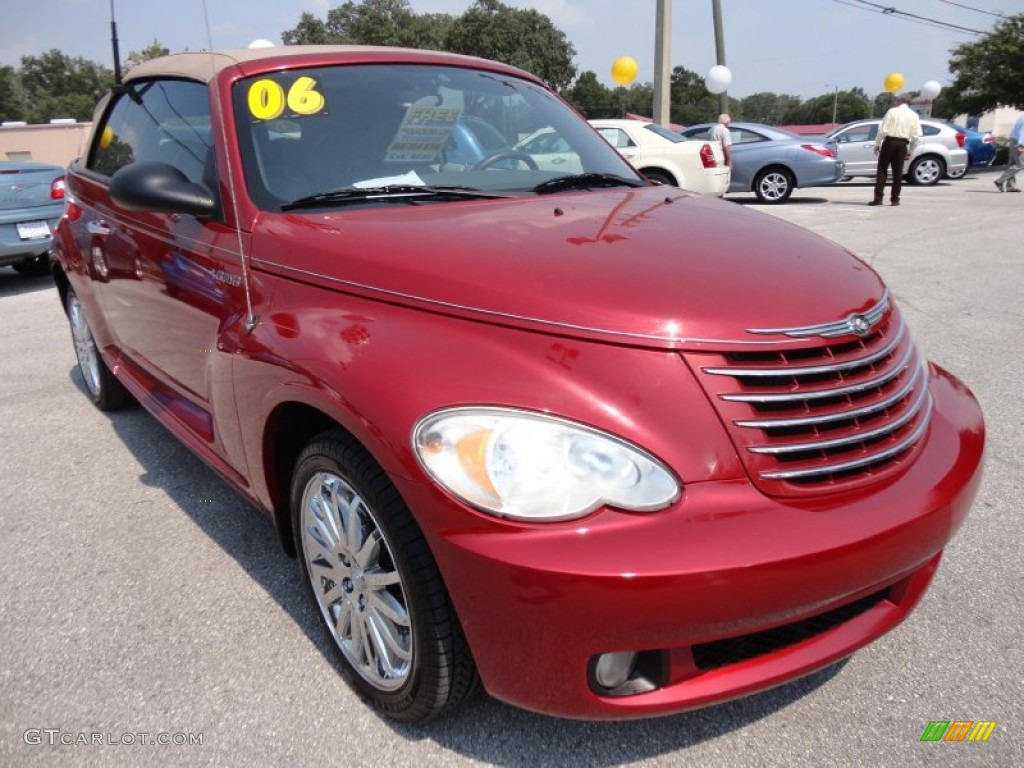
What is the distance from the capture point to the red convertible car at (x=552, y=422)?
1.59 metres

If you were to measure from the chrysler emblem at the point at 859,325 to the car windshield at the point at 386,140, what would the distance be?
1215 mm

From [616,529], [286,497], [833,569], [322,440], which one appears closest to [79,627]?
[286,497]

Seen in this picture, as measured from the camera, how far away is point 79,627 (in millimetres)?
2518

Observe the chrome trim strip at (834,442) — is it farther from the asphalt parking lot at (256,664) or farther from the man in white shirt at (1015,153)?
the man in white shirt at (1015,153)

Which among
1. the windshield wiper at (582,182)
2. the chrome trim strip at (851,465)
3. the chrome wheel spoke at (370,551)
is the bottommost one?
the chrome wheel spoke at (370,551)

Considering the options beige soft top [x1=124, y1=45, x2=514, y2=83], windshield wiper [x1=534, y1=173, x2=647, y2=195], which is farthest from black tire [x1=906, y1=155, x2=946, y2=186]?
windshield wiper [x1=534, y1=173, x2=647, y2=195]

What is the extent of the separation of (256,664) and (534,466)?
1209mm

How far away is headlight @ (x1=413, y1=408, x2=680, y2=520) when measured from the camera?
160 centimetres

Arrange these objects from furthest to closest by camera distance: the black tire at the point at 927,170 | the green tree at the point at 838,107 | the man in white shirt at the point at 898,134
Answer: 1. the green tree at the point at 838,107
2. the black tire at the point at 927,170
3. the man in white shirt at the point at 898,134

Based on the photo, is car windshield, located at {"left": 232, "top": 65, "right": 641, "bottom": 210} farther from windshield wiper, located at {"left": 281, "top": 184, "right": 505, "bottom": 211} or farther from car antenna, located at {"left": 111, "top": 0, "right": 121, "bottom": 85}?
car antenna, located at {"left": 111, "top": 0, "right": 121, "bottom": 85}

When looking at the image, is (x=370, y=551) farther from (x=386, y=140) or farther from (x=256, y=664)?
(x=386, y=140)

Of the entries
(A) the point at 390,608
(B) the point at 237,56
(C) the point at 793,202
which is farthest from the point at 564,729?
(C) the point at 793,202

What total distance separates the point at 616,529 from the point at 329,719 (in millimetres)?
1021

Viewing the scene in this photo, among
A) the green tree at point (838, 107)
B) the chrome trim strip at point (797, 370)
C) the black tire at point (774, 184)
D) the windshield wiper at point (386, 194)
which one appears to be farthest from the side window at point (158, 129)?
the green tree at point (838, 107)
